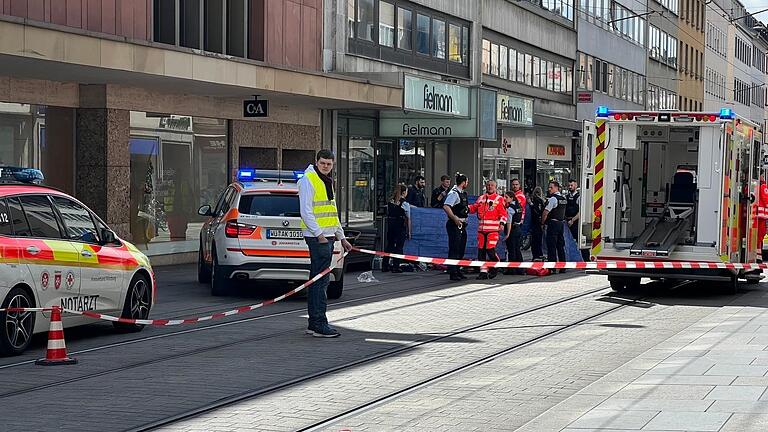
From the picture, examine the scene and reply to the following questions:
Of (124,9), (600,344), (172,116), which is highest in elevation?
(124,9)

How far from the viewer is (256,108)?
26359mm

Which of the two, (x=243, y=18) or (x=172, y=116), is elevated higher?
(x=243, y=18)

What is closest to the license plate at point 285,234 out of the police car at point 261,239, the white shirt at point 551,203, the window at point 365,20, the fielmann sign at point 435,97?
the police car at point 261,239

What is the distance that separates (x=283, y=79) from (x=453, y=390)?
15.3 m

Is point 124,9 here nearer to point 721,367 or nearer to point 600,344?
point 600,344

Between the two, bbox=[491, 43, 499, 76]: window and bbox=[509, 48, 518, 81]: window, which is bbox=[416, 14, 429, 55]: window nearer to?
bbox=[491, 43, 499, 76]: window

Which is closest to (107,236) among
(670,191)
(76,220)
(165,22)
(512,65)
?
(76,220)

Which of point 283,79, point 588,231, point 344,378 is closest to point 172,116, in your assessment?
point 283,79

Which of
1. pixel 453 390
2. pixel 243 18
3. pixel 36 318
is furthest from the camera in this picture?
pixel 243 18

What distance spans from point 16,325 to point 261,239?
5.77 m

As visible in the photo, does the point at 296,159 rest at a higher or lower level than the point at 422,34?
lower

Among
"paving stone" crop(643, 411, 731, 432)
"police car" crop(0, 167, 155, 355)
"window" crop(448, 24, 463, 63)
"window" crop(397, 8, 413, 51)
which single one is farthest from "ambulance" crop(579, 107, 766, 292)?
"window" crop(448, 24, 463, 63)

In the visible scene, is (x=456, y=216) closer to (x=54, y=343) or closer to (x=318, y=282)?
(x=318, y=282)

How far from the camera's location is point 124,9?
22.9 metres
